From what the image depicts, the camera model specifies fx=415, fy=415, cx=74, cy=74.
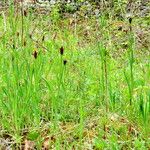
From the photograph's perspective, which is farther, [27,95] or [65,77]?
[65,77]

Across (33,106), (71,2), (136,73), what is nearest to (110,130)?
(33,106)

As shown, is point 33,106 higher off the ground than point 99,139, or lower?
higher

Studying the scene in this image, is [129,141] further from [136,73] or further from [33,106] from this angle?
[136,73]

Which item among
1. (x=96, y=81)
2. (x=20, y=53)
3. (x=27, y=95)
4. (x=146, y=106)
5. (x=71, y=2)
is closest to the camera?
(x=146, y=106)

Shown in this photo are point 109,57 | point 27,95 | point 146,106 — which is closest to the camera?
point 146,106

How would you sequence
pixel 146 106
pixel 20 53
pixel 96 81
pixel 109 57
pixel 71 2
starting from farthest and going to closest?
pixel 71 2 < pixel 109 57 < pixel 96 81 < pixel 20 53 < pixel 146 106

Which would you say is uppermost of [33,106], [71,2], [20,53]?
[71,2]

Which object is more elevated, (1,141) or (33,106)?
(33,106)

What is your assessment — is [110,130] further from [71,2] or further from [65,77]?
[71,2]

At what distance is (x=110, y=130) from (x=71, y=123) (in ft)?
0.85

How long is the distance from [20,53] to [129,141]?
99cm

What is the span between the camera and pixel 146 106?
6.82ft

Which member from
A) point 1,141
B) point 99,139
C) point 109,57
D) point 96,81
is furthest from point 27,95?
point 109,57

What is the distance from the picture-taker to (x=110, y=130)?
2211mm
